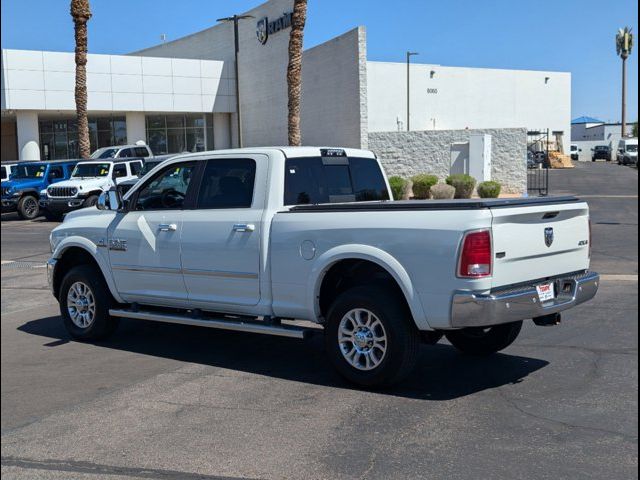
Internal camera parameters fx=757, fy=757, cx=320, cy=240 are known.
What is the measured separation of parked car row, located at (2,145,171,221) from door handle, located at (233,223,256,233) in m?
17.5

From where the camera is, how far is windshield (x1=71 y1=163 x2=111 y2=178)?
85.4 ft

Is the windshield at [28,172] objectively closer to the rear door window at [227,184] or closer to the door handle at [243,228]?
the rear door window at [227,184]

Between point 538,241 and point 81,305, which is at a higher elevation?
point 538,241

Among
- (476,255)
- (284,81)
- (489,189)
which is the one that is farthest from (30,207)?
(476,255)

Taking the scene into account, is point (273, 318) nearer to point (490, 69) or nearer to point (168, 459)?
point (168, 459)

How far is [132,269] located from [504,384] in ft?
12.7

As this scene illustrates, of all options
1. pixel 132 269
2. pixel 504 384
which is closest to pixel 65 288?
pixel 132 269

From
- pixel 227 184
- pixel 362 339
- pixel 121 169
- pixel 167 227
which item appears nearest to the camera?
pixel 362 339

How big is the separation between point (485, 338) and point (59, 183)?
2096cm

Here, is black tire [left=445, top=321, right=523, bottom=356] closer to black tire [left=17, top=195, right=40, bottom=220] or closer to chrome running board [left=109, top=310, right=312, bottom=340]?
chrome running board [left=109, top=310, right=312, bottom=340]

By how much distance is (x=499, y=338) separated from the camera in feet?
24.0

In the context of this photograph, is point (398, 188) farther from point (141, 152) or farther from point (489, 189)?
point (141, 152)

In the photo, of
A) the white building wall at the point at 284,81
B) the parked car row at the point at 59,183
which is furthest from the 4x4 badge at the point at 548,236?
the white building wall at the point at 284,81

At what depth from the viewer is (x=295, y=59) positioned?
28719mm
